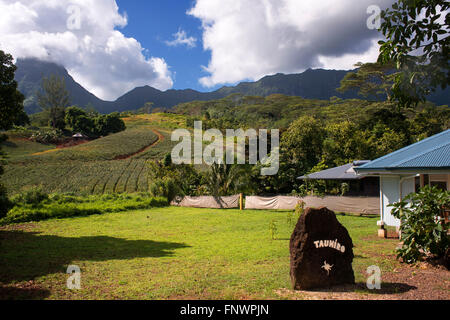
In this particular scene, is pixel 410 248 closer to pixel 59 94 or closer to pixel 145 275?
pixel 145 275

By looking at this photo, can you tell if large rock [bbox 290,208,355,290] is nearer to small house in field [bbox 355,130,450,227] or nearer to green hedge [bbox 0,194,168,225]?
small house in field [bbox 355,130,450,227]

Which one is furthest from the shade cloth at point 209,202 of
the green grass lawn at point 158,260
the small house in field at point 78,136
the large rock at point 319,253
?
the small house in field at point 78,136

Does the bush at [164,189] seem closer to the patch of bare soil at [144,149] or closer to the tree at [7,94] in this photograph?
the tree at [7,94]

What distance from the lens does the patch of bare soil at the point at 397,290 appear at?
4.68 m

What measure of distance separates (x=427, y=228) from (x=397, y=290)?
1900 millimetres

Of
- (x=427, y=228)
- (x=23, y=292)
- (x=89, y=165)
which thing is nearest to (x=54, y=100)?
(x=89, y=165)

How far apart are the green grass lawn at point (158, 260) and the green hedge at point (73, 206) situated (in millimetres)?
2740

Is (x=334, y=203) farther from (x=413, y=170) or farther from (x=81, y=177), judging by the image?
(x=81, y=177)

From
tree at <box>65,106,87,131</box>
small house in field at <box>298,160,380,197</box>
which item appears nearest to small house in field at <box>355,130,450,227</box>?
small house in field at <box>298,160,380,197</box>

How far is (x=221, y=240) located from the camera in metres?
10.9
